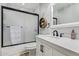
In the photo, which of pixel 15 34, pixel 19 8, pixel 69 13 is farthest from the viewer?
pixel 19 8

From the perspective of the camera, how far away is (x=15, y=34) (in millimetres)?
2330

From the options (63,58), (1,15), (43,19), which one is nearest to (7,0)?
(1,15)

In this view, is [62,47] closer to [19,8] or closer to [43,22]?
[19,8]

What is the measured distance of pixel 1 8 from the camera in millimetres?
→ 2035

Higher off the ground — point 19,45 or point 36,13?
point 36,13

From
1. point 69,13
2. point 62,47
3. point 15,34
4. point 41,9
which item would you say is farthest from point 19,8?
point 62,47

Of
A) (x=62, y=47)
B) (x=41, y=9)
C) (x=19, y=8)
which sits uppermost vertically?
(x=41, y=9)

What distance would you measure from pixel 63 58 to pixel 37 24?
7.39 ft

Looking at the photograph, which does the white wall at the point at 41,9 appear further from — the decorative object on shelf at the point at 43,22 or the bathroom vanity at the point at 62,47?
the bathroom vanity at the point at 62,47

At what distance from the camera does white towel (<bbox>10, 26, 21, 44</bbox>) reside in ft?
7.43

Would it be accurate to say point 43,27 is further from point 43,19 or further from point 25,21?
point 25,21

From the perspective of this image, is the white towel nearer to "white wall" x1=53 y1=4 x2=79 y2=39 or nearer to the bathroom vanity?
"white wall" x1=53 y1=4 x2=79 y2=39

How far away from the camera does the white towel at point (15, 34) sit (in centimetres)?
226

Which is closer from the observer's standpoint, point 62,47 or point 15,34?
point 62,47
